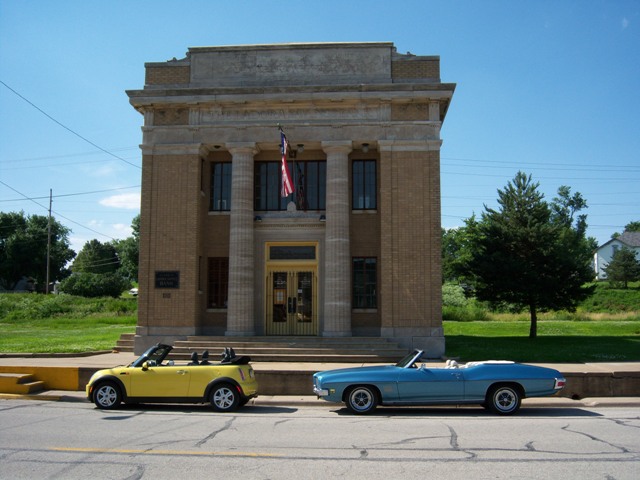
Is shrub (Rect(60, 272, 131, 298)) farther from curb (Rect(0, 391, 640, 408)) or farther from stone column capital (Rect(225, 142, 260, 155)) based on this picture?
curb (Rect(0, 391, 640, 408))

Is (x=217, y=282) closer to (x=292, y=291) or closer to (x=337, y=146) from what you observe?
(x=292, y=291)

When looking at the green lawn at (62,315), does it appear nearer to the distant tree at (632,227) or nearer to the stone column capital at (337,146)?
the stone column capital at (337,146)

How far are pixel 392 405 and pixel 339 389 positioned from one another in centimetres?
116

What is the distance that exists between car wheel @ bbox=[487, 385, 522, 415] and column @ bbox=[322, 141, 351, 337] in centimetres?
995

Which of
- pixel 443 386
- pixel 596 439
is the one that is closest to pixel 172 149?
pixel 443 386

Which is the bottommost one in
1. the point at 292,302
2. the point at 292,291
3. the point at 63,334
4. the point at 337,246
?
the point at 63,334

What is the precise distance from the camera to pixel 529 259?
2775 cm

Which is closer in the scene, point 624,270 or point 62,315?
point 62,315

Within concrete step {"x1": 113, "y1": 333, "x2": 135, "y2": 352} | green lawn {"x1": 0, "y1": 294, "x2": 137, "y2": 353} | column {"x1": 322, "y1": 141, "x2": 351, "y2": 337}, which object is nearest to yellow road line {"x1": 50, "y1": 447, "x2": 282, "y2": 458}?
column {"x1": 322, "y1": 141, "x2": 351, "y2": 337}

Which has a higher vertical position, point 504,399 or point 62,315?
point 62,315

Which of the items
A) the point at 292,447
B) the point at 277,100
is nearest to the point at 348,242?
the point at 277,100

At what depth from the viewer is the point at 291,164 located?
24422 mm

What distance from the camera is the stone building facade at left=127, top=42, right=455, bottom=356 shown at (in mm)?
21969

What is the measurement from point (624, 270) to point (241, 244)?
76.2 meters
